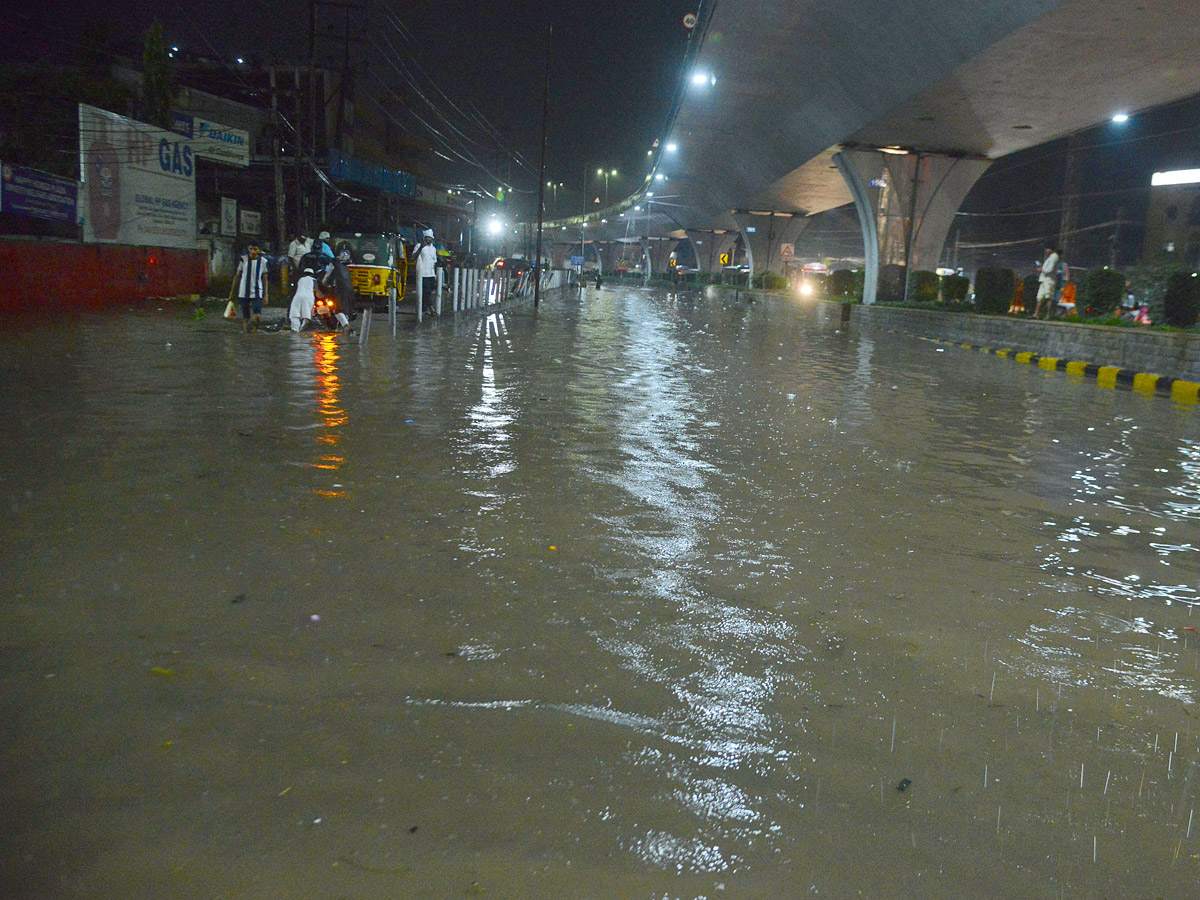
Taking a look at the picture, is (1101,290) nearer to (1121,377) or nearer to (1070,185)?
(1121,377)

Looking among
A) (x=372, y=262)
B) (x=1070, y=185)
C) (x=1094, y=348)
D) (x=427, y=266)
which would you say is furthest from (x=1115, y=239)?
(x=427, y=266)

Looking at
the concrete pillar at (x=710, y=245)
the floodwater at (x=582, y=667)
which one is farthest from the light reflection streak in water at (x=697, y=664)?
the concrete pillar at (x=710, y=245)

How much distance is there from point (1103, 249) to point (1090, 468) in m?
55.2

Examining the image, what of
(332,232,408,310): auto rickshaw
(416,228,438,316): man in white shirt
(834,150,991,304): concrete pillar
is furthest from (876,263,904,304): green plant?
(416,228,438,316): man in white shirt

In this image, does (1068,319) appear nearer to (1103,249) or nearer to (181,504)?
(181,504)

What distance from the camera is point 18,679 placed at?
346 centimetres

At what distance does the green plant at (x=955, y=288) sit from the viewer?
3188cm

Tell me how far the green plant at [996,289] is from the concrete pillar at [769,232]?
46773mm

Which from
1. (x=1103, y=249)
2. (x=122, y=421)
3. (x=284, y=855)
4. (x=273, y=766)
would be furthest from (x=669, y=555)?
(x=1103, y=249)

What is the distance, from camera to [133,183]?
88.2ft

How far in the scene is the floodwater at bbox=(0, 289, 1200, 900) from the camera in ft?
8.45

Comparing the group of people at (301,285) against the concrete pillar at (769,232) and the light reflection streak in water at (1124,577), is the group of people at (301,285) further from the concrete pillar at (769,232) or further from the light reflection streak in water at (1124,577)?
the concrete pillar at (769,232)

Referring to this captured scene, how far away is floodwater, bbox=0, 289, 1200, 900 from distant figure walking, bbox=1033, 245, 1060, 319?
1721 centimetres

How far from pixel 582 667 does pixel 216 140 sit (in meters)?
37.9
